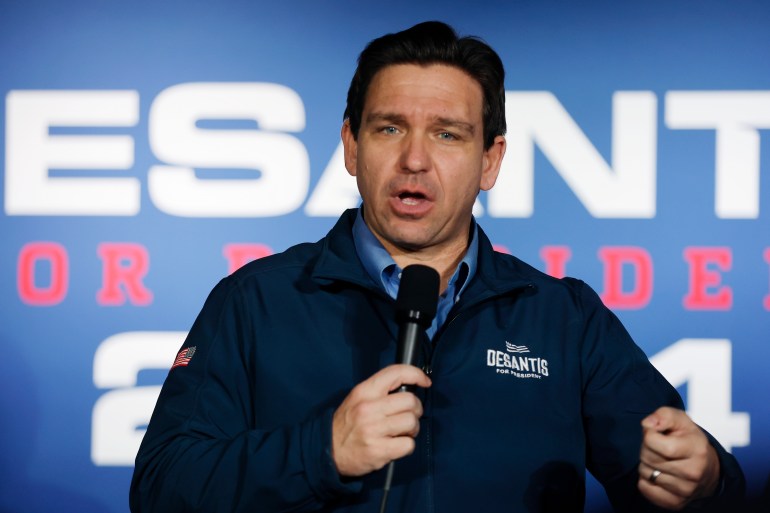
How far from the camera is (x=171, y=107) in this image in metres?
2.52

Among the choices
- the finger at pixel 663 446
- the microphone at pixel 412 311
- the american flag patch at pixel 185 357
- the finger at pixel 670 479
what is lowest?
the finger at pixel 670 479

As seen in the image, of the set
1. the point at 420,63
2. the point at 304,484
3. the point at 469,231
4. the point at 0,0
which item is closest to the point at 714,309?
the point at 469,231

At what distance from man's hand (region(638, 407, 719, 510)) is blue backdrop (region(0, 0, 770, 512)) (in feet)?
4.22

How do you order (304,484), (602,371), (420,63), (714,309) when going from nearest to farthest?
(304,484) < (602,371) < (420,63) < (714,309)

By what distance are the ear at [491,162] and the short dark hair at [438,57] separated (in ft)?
0.10

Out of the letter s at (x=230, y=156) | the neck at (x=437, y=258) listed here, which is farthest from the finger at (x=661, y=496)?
the letter s at (x=230, y=156)

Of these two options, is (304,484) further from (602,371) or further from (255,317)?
(602,371)

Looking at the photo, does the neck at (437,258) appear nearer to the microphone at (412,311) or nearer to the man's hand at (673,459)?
the microphone at (412,311)

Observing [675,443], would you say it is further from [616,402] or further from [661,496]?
[616,402]

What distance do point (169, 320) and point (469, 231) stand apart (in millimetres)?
1144

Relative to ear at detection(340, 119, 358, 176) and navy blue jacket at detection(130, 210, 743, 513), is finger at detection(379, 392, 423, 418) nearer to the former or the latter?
navy blue jacket at detection(130, 210, 743, 513)

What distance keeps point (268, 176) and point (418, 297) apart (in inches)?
55.5

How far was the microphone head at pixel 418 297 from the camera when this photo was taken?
1155mm

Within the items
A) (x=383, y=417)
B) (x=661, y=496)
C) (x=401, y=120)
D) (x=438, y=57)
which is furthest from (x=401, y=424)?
(x=438, y=57)
